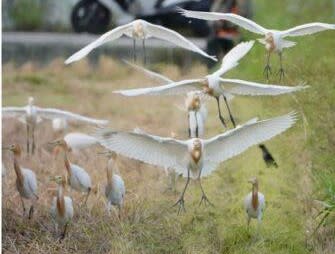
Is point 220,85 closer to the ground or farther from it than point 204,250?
farther from it

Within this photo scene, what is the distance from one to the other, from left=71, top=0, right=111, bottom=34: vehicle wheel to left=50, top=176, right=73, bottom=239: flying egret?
788 cm

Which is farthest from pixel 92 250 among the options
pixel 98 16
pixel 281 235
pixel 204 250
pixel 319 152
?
pixel 98 16

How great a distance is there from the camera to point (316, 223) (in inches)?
227

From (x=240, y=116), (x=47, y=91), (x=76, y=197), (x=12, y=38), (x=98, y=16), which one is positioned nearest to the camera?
(x=76, y=197)

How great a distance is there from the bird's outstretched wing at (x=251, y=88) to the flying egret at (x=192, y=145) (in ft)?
0.51

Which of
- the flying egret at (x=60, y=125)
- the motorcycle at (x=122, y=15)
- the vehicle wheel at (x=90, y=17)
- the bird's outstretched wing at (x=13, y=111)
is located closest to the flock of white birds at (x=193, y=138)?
the bird's outstretched wing at (x=13, y=111)

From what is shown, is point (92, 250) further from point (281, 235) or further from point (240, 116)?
point (240, 116)

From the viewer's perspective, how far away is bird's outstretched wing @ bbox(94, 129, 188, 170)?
510cm

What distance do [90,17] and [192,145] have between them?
28.0ft

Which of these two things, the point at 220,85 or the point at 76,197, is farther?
the point at 76,197

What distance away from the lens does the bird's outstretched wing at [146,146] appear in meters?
5.10

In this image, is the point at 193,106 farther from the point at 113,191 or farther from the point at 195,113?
the point at 113,191

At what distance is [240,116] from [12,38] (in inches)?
263

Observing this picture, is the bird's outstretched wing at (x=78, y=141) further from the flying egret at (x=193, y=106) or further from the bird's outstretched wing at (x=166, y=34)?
the bird's outstretched wing at (x=166, y=34)
